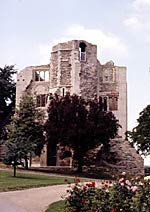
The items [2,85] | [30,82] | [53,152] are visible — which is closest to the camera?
[53,152]

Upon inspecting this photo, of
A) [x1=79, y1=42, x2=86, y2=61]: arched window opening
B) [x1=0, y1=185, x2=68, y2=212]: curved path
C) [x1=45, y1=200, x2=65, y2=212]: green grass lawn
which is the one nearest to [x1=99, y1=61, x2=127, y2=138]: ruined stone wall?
[x1=79, y1=42, x2=86, y2=61]: arched window opening

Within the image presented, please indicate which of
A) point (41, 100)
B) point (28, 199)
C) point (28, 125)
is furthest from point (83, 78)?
point (28, 199)

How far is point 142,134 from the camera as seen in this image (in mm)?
43281

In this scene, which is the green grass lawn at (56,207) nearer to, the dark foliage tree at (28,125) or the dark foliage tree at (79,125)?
the dark foliage tree at (79,125)

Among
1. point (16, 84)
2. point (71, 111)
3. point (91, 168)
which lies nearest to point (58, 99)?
point (71, 111)

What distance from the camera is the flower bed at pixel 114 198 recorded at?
1098 centimetres

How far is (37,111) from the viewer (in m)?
43.3

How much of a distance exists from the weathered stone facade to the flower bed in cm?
3633

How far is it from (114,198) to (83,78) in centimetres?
3792

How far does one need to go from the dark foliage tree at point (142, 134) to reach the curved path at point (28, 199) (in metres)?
22.4

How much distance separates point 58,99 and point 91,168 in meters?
7.69

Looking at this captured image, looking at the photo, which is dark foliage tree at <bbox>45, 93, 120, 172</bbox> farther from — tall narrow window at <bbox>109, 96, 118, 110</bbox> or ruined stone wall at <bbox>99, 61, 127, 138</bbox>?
tall narrow window at <bbox>109, 96, 118, 110</bbox>

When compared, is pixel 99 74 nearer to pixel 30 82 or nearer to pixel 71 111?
pixel 30 82

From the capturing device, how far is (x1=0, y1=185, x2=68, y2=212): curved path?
584 inches
